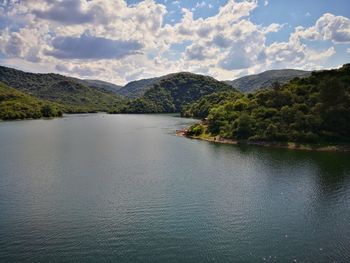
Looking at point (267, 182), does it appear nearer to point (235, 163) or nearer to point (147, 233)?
point (235, 163)

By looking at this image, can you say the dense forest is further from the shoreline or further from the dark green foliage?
the shoreline

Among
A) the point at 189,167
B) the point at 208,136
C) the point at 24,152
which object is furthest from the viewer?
the point at 208,136

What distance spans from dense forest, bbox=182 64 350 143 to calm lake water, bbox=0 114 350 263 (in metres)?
18.1

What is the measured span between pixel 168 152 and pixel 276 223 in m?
54.3

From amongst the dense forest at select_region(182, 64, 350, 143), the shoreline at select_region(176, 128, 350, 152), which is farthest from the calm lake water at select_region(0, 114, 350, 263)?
the dense forest at select_region(182, 64, 350, 143)

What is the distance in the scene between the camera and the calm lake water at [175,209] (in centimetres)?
3359

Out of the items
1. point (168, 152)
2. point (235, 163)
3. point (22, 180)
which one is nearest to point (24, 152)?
point (22, 180)

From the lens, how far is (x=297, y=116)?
347 ft

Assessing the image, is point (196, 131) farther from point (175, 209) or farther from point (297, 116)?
point (175, 209)

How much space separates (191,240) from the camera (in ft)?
117

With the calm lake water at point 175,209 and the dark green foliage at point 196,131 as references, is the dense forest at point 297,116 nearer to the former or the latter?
the dark green foliage at point 196,131

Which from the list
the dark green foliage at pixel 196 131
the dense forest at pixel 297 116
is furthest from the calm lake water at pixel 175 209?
the dark green foliage at pixel 196 131

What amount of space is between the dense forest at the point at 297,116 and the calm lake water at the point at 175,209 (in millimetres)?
18087

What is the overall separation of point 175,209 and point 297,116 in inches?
2938
